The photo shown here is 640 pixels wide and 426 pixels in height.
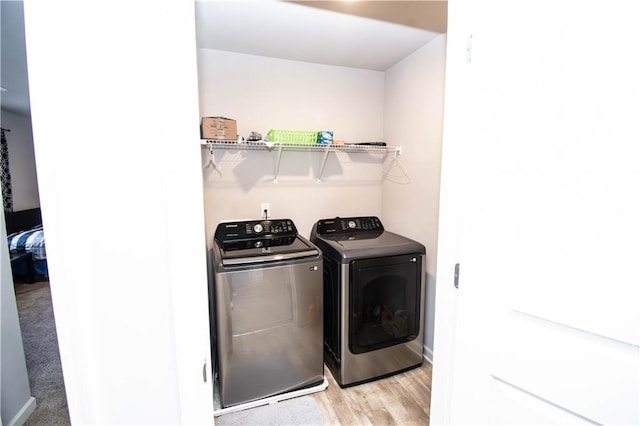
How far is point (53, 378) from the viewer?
6.79 feet

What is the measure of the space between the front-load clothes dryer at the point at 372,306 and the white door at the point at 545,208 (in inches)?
35.5

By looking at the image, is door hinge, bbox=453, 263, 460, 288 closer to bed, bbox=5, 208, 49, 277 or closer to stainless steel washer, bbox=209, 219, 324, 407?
stainless steel washer, bbox=209, 219, 324, 407

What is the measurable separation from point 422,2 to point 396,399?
8.05ft

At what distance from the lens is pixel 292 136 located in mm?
2156

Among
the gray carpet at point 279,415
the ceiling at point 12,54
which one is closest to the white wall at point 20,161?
the ceiling at point 12,54

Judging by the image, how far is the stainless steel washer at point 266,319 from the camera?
170 cm

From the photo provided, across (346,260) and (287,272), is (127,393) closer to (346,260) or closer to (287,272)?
(287,272)

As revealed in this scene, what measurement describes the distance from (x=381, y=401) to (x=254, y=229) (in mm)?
1480

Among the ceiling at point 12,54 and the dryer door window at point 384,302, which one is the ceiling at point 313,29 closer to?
the ceiling at point 12,54

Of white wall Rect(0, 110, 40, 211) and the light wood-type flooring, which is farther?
white wall Rect(0, 110, 40, 211)

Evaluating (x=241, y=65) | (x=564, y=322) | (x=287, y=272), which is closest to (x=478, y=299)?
(x=564, y=322)

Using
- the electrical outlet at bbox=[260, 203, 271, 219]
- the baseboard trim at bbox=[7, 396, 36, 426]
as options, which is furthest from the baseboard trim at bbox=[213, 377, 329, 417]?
the electrical outlet at bbox=[260, 203, 271, 219]

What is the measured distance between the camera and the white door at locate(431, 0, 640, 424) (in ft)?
2.21

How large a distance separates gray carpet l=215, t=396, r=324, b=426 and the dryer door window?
449 millimetres
